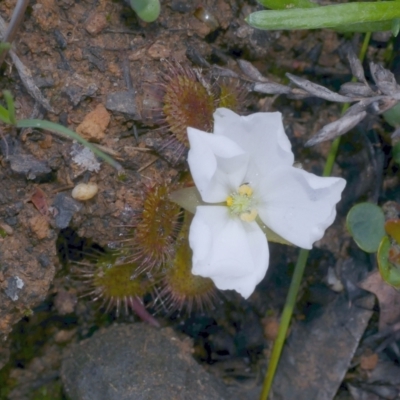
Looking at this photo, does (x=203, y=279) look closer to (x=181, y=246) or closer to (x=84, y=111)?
(x=181, y=246)

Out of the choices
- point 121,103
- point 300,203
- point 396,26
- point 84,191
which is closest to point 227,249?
point 300,203

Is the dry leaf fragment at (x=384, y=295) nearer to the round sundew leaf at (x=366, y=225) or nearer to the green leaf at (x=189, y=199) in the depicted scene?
the round sundew leaf at (x=366, y=225)

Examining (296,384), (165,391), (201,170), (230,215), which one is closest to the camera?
(201,170)

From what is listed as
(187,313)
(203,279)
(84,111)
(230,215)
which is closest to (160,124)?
(84,111)

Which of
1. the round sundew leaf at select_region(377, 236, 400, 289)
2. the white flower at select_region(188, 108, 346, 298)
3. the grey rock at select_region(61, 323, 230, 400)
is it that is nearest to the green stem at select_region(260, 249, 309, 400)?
the grey rock at select_region(61, 323, 230, 400)

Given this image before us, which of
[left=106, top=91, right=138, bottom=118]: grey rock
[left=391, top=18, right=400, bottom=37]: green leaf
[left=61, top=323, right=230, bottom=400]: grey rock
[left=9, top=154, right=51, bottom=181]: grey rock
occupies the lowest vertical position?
[left=61, top=323, right=230, bottom=400]: grey rock

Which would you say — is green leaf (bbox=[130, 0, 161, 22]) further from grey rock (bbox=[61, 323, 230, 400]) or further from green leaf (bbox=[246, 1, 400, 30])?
grey rock (bbox=[61, 323, 230, 400])
